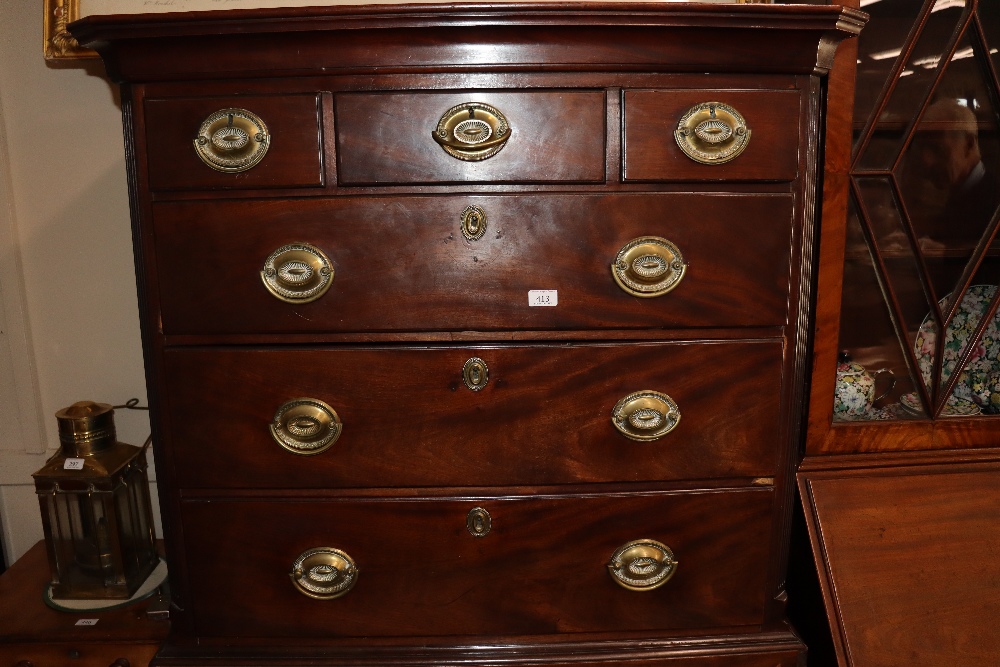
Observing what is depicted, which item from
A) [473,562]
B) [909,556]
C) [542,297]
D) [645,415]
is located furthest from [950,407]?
[473,562]

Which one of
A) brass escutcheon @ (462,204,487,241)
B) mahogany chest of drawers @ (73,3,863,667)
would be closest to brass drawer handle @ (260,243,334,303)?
mahogany chest of drawers @ (73,3,863,667)

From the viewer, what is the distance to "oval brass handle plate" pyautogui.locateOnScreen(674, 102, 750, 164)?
3.42 ft

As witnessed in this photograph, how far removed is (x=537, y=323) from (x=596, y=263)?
144mm

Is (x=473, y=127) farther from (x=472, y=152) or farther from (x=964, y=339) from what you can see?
(x=964, y=339)

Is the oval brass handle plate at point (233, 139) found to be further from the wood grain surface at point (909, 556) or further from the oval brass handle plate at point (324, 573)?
the wood grain surface at point (909, 556)

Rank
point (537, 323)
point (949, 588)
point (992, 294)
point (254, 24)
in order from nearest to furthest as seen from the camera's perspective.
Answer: point (254, 24), point (537, 323), point (949, 588), point (992, 294)

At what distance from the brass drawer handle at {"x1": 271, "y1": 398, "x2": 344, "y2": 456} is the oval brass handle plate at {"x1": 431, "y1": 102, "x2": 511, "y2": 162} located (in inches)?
19.9

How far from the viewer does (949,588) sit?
4.03 ft

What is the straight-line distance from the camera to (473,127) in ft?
3.38

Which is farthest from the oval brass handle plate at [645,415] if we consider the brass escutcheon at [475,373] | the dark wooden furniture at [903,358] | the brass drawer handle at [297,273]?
the brass drawer handle at [297,273]

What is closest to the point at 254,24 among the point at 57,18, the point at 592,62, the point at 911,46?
the point at 592,62

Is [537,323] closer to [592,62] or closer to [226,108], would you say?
[592,62]

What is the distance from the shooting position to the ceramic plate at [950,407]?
1.33 metres

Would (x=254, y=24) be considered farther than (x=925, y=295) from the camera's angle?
No
